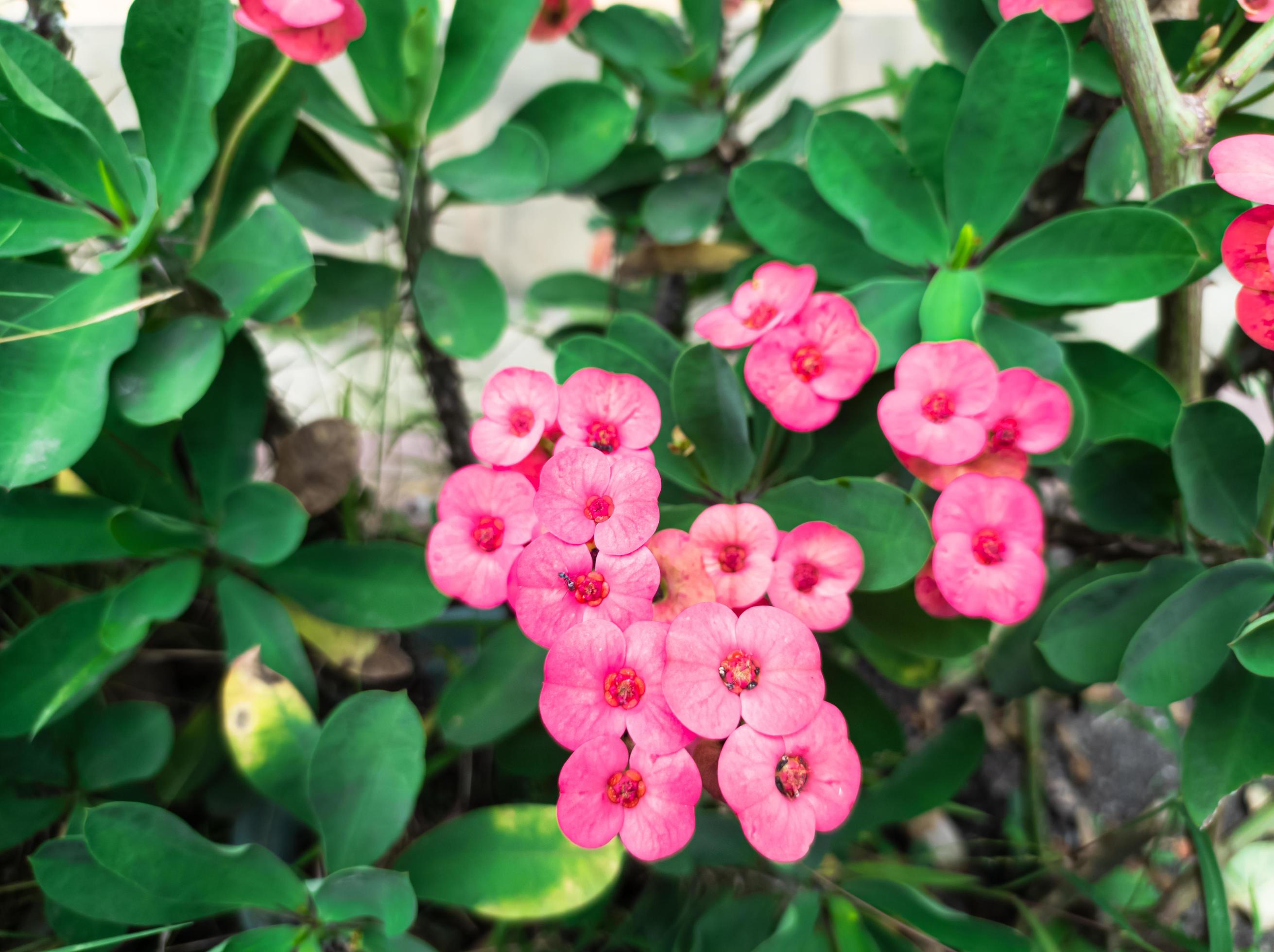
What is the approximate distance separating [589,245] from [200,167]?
1.44m

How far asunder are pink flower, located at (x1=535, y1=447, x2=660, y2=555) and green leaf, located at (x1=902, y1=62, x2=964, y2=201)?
0.49m

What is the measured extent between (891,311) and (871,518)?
221mm

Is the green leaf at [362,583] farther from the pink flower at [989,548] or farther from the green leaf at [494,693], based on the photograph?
the pink flower at [989,548]

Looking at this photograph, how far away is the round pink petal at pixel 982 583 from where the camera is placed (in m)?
0.52

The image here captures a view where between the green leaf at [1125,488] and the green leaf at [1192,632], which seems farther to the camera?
the green leaf at [1125,488]

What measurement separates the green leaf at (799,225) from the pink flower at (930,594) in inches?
13.4

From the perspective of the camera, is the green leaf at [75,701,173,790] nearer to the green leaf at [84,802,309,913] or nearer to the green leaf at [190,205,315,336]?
the green leaf at [84,802,309,913]

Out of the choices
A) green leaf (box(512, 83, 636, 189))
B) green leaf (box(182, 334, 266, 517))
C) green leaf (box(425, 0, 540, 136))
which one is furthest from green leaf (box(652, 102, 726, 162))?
green leaf (box(182, 334, 266, 517))

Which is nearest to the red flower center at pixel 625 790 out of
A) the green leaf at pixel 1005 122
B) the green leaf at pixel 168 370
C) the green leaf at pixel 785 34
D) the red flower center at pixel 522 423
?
the red flower center at pixel 522 423

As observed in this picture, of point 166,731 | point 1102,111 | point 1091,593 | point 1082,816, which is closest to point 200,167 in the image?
point 166,731

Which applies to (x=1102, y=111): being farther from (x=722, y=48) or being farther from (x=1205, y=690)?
(x=1205, y=690)

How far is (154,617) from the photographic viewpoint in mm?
733

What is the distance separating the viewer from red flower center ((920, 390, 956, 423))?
550 millimetres

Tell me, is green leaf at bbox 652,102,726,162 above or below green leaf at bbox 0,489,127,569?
above
